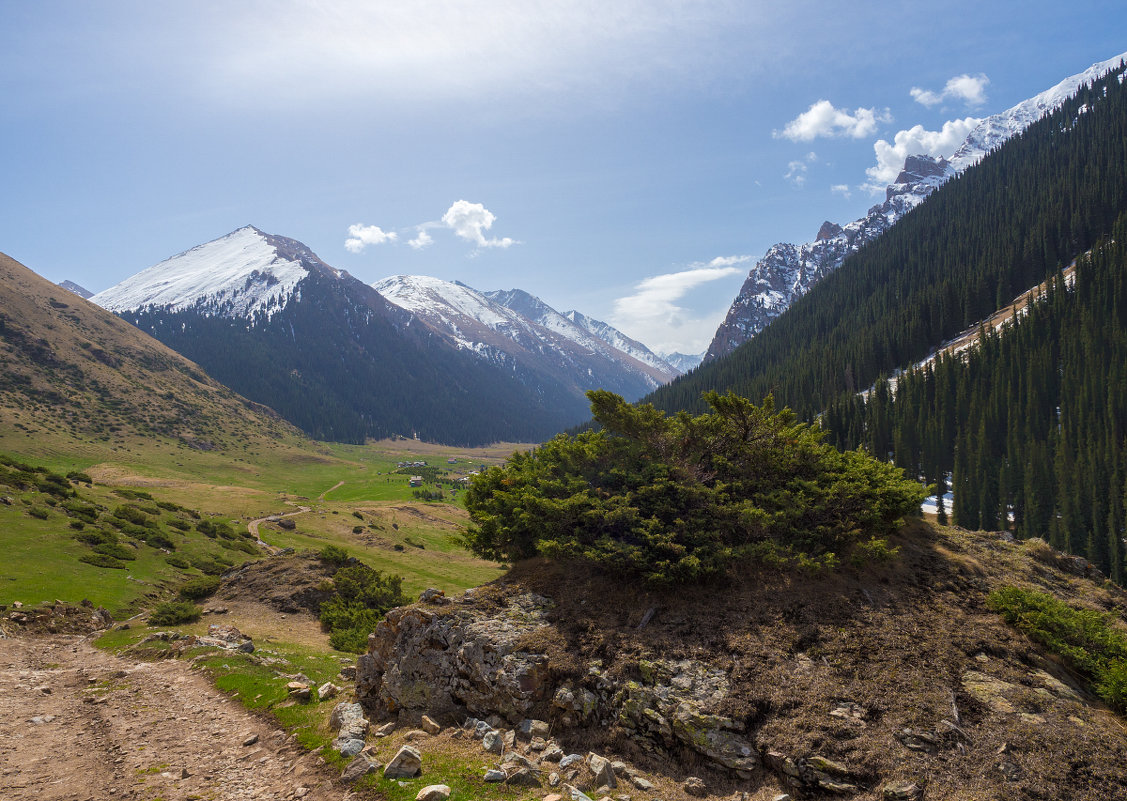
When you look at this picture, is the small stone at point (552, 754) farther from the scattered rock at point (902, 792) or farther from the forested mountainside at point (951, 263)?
the forested mountainside at point (951, 263)

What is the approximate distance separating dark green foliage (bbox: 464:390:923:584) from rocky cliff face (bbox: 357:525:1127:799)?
1.54 meters

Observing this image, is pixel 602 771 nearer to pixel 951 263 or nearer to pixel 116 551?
pixel 116 551

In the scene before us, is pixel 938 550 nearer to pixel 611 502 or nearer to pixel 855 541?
pixel 855 541

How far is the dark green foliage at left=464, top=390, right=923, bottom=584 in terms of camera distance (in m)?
18.5

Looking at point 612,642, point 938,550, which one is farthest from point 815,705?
point 938,550

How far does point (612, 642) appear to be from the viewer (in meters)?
16.6

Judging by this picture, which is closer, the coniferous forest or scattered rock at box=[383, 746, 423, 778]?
scattered rock at box=[383, 746, 423, 778]

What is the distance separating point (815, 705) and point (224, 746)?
18.7 m

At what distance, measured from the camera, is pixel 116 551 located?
4103 centimetres

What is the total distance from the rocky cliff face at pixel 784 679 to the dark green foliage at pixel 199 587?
28.9 meters

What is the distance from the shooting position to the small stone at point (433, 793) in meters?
12.1

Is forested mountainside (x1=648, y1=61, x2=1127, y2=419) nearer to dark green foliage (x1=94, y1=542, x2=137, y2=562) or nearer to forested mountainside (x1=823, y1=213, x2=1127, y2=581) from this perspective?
forested mountainside (x1=823, y1=213, x2=1127, y2=581)

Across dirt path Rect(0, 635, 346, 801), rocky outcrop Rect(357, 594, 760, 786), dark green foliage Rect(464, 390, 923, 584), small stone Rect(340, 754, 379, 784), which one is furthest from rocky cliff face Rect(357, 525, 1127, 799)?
dirt path Rect(0, 635, 346, 801)

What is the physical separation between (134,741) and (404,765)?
35.2 feet
